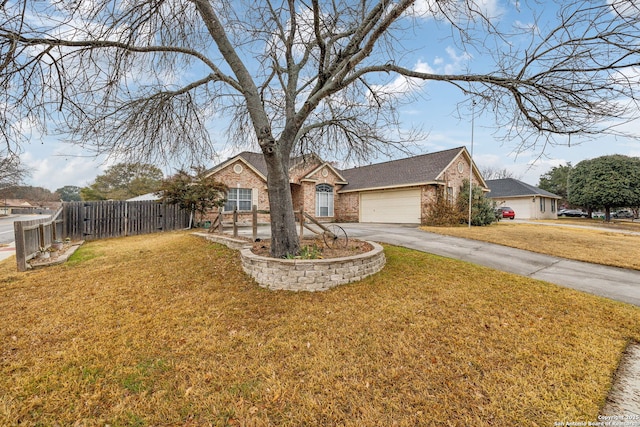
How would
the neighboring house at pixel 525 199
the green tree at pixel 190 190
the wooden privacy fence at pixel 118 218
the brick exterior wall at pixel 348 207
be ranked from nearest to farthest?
the wooden privacy fence at pixel 118 218 < the green tree at pixel 190 190 < the brick exterior wall at pixel 348 207 < the neighboring house at pixel 525 199

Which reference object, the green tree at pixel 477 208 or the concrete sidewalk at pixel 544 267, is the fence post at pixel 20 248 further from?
the green tree at pixel 477 208

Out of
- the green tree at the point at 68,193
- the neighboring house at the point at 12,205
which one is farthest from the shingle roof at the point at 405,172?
the green tree at the point at 68,193

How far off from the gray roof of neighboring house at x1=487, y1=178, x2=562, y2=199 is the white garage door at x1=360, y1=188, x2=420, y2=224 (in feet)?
66.3

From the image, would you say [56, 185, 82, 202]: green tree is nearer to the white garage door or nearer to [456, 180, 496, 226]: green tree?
the white garage door

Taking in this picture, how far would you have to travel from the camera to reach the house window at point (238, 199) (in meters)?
17.3

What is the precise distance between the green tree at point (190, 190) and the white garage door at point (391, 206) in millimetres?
10903

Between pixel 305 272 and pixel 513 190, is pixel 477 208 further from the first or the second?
pixel 513 190

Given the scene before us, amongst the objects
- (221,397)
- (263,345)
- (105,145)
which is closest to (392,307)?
(263,345)

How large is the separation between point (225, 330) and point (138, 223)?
13.0 m

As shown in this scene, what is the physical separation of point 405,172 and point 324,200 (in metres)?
6.45

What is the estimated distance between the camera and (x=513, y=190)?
31156 millimetres

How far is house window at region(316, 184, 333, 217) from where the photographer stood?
69.5ft

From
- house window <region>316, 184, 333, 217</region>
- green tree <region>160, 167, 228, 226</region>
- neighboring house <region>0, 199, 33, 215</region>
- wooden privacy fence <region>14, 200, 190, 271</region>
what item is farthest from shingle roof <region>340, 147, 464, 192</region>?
neighboring house <region>0, 199, 33, 215</region>

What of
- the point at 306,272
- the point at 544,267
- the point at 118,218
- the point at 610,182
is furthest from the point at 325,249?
the point at 610,182
